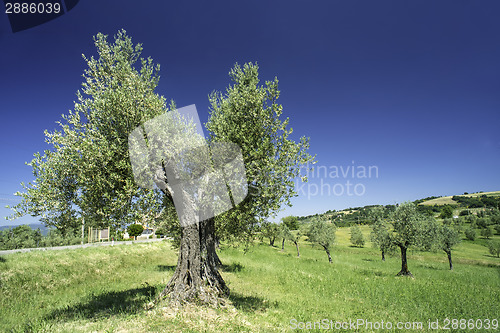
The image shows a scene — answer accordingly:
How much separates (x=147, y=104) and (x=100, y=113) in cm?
246

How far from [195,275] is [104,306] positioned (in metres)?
6.73

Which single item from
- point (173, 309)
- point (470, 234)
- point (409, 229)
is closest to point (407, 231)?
point (409, 229)

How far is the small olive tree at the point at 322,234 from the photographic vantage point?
197 feet

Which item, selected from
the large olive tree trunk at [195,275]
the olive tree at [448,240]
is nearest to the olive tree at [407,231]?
the olive tree at [448,240]

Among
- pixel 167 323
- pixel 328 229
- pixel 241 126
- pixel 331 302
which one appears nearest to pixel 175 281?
pixel 167 323

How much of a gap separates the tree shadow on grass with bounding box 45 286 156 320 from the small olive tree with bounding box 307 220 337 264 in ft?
165

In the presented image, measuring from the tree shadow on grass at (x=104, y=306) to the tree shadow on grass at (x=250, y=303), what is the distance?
551cm

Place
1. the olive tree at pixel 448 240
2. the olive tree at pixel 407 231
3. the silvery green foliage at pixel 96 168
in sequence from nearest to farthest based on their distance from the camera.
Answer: the silvery green foliage at pixel 96 168 → the olive tree at pixel 407 231 → the olive tree at pixel 448 240

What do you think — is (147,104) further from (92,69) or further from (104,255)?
(104,255)

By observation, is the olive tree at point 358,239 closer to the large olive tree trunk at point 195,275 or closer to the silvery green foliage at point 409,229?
the silvery green foliage at point 409,229

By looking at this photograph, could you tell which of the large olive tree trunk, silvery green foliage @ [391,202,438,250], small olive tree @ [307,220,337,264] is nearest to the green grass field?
the large olive tree trunk

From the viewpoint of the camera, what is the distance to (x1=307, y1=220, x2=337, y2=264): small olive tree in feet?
197

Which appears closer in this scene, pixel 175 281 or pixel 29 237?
pixel 175 281

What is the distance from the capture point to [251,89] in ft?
50.9
